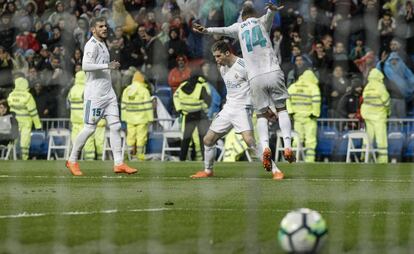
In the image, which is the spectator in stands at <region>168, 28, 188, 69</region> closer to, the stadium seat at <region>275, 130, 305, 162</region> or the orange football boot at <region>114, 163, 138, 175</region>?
the stadium seat at <region>275, 130, 305, 162</region>

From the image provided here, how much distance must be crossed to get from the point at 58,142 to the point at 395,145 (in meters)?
7.57

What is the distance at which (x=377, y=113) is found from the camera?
25.1 meters

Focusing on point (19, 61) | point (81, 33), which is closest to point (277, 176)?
point (81, 33)

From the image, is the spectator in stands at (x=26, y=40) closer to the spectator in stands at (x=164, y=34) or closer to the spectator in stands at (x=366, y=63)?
the spectator in stands at (x=164, y=34)

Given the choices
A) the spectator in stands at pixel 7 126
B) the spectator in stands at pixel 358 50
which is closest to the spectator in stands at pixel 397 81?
the spectator in stands at pixel 358 50

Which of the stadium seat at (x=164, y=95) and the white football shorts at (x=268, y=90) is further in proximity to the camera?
the stadium seat at (x=164, y=95)

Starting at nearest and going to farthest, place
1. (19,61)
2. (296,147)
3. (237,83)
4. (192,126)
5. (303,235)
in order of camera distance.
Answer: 1. (303,235)
2. (237,83)
3. (19,61)
4. (192,126)
5. (296,147)

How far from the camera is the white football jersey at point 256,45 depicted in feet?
54.9

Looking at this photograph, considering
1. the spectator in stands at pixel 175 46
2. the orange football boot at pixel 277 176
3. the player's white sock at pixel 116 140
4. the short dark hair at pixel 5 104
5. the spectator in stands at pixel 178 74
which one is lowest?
the orange football boot at pixel 277 176

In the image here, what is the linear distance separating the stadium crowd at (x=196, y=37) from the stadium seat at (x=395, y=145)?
0.67 m

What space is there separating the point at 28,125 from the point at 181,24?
5.05 m

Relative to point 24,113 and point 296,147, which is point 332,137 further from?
point 24,113

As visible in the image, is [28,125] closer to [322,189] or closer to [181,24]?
[181,24]

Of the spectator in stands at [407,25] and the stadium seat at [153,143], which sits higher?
→ the spectator in stands at [407,25]
